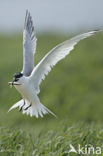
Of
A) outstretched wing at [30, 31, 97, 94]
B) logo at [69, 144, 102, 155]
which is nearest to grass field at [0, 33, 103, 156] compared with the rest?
outstretched wing at [30, 31, 97, 94]

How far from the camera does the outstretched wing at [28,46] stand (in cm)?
737

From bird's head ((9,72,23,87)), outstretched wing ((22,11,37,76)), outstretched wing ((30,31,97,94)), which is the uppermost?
outstretched wing ((22,11,37,76))

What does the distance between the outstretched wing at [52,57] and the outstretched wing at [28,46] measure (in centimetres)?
20

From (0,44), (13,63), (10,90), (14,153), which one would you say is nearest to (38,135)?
(14,153)

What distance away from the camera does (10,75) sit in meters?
14.4

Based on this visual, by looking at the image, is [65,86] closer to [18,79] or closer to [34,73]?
[34,73]

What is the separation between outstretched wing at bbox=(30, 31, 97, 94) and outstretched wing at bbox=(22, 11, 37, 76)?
0.67ft

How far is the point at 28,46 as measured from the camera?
7773mm

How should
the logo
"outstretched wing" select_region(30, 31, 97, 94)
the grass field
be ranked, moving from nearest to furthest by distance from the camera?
the logo → "outstretched wing" select_region(30, 31, 97, 94) → the grass field

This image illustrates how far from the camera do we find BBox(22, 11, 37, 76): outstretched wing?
7373 mm

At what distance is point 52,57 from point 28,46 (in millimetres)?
849

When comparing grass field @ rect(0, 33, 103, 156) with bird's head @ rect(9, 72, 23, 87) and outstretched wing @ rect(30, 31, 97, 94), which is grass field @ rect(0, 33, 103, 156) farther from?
bird's head @ rect(9, 72, 23, 87)

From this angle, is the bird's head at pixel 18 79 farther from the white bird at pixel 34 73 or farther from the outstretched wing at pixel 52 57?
the outstretched wing at pixel 52 57

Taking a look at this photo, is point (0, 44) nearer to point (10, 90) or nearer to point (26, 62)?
point (10, 90)
